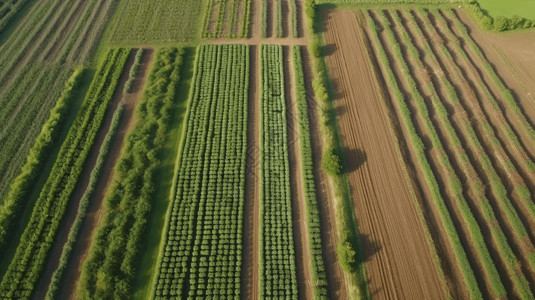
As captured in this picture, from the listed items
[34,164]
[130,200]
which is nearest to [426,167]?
[130,200]

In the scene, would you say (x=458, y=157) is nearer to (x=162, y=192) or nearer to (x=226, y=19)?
(x=162, y=192)

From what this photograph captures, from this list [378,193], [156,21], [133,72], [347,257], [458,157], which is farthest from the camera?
[156,21]

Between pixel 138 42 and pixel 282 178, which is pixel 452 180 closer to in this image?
pixel 282 178

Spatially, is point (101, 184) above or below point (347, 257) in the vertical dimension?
above

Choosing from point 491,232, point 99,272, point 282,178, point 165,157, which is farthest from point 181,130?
point 491,232

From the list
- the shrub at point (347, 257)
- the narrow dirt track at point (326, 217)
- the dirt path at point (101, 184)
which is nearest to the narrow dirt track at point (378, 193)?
the shrub at point (347, 257)

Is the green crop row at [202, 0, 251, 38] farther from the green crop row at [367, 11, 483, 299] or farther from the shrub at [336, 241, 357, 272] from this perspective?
the shrub at [336, 241, 357, 272]

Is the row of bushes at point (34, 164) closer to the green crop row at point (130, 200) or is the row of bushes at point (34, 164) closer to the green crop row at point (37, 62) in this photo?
the green crop row at point (37, 62)
